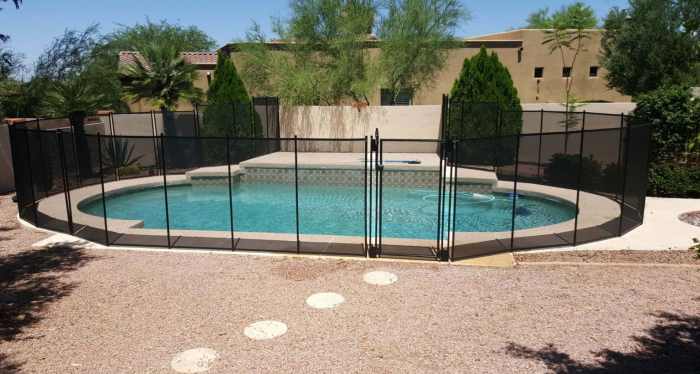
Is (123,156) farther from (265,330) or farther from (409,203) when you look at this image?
(265,330)

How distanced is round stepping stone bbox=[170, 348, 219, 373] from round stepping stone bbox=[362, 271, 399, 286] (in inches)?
110

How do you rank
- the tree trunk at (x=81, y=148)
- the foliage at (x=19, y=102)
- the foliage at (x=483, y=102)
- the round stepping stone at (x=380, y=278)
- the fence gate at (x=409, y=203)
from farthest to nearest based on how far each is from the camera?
1. the foliage at (x=19, y=102)
2. the foliage at (x=483, y=102)
3. the tree trunk at (x=81, y=148)
4. the fence gate at (x=409, y=203)
5. the round stepping stone at (x=380, y=278)

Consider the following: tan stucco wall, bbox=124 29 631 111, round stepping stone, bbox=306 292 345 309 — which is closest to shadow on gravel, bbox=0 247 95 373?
round stepping stone, bbox=306 292 345 309

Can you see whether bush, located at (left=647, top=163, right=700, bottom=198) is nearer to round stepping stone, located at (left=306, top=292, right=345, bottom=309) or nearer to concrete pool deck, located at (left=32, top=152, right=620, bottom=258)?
concrete pool deck, located at (left=32, top=152, right=620, bottom=258)

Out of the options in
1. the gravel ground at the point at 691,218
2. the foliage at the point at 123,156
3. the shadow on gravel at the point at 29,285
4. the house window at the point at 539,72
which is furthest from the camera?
the house window at the point at 539,72

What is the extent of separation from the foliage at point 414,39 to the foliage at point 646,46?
9.01 m

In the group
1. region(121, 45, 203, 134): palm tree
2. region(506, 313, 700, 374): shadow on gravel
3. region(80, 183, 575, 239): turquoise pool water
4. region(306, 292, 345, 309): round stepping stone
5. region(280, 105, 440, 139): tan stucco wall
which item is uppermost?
region(121, 45, 203, 134): palm tree

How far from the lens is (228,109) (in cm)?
1961

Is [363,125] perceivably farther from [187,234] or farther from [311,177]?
[187,234]

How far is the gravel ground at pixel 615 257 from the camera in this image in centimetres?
855

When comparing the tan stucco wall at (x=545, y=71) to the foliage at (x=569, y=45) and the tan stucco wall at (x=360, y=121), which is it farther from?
the tan stucco wall at (x=360, y=121)

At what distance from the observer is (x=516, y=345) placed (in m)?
5.59

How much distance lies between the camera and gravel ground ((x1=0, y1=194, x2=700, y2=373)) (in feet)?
17.4

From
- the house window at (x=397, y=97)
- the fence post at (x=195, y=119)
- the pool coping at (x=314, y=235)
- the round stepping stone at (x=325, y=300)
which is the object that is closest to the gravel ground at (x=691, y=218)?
the pool coping at (x=314, y=235)
